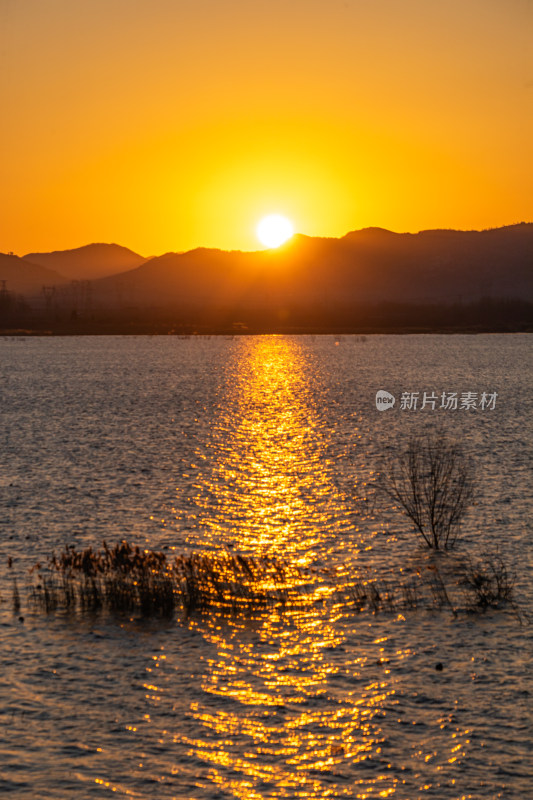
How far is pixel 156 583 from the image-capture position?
22.7 metres

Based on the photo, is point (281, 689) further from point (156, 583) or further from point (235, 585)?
point (156, 583)

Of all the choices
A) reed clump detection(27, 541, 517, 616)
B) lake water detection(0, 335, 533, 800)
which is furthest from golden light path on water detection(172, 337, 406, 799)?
reed clump detection(27, 541, 517, 616)

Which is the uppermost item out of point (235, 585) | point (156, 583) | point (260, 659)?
point (156, 583)

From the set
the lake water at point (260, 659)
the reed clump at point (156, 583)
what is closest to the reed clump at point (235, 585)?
the reed clump at point (156, 583)

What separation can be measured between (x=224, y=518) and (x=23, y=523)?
7201mm

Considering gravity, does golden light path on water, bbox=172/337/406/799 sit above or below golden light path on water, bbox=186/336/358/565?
below

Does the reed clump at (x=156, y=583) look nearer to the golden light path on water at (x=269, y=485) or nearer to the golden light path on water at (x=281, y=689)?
the golden light path on water at (x=281, y=689)

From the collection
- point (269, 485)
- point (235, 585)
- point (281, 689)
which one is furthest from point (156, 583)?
point (269, 485)

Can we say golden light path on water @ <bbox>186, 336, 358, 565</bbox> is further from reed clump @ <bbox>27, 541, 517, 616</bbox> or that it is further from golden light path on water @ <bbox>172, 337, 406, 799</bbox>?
reed clump @ <bbox>27, 541, 517, 616</bbox>

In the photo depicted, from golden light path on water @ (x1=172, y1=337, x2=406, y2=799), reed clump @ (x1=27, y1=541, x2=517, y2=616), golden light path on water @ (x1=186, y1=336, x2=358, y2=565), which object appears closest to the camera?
golden light path on water @ (x1=172, y1=337, x2=406, y2=799)

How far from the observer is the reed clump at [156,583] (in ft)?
72.2

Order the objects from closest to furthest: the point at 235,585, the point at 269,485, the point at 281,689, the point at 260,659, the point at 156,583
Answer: the point at 281,689 < the point at 260,659 < the point at 156,583 < the point at 235,585 < the point at 269,485

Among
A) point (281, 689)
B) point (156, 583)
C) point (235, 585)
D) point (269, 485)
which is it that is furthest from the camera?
point (269, 485)

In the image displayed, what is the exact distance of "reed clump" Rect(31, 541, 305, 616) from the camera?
22000mm
